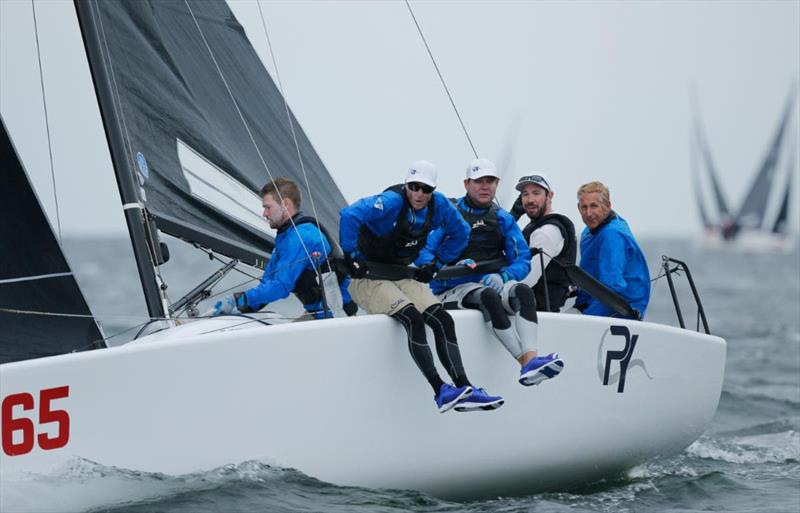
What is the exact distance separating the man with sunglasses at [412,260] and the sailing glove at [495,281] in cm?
22

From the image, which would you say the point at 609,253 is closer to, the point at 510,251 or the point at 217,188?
the point at 510,251

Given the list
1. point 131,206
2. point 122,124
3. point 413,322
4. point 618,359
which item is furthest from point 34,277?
point 618,359

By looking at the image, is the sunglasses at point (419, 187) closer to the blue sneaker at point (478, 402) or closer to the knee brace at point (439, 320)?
the knee brace at point (439, 320)

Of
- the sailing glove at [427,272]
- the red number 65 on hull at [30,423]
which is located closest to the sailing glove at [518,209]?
the sailing glove at [427,272]

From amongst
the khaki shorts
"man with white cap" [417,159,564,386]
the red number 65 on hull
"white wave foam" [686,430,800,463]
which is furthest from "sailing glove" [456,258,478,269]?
"white wave foam" [686,430,800,463]

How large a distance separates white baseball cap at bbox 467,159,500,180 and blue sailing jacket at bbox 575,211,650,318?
2.19ft

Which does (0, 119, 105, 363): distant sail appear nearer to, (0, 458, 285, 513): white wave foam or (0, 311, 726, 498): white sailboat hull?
(0, 311, 726, 498): white sailboat hull

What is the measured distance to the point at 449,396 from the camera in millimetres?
3885

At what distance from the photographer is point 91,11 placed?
4.44 metres


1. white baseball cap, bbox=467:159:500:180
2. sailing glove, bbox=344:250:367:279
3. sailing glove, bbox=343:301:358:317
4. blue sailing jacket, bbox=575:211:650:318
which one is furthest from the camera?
blue sailing jacket, bbox=575:211:650:318

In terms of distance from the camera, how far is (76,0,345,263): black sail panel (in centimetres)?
457

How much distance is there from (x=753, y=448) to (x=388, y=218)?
2832 millimetres

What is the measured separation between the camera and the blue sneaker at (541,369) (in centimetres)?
399

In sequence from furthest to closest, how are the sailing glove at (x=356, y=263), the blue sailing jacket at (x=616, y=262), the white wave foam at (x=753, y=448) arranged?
the white wave foam at (x=753, y=448)
the blue sailing jacket at (x=616, y=262)
the sailing glove at (x=356, y=263)
